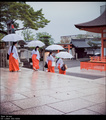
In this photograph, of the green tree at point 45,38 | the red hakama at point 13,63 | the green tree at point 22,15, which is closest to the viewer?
the red hakama at point 13,63

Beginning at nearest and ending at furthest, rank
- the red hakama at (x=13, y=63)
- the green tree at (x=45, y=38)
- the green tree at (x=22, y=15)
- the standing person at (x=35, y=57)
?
the red hakama at (x=13, y=63) < the standing person at (x=35, y=57) < the green tree at (x=22, y=15) < the green tree at (x=45, y=38)

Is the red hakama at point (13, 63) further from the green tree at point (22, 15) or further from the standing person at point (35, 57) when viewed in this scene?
the green tree at point (22, 15)

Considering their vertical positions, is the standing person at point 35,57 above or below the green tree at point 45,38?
below

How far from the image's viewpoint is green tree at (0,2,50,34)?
53.9 ft

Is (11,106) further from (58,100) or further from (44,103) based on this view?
(58,100)

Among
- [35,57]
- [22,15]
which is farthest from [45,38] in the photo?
[35,57]

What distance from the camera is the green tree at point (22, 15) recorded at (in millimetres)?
16438

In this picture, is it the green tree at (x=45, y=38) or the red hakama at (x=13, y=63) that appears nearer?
the red hakama at (x=13, y=63)

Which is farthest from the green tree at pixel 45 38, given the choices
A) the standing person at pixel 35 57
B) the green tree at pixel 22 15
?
the standing person at pixel 35 57

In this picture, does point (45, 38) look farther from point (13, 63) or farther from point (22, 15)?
point (13, 63)

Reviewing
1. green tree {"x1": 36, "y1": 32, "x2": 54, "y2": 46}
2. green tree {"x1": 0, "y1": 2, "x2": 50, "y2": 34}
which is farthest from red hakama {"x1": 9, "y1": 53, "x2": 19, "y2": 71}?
green tree {"x1": 36, "y1": 32, "x2": 54, "y2": 46}

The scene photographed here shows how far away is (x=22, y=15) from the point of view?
17.0 metres

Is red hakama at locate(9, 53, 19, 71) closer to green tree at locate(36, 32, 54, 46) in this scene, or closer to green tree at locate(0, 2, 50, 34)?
green tree at locate(0, 2, 50, 34)
